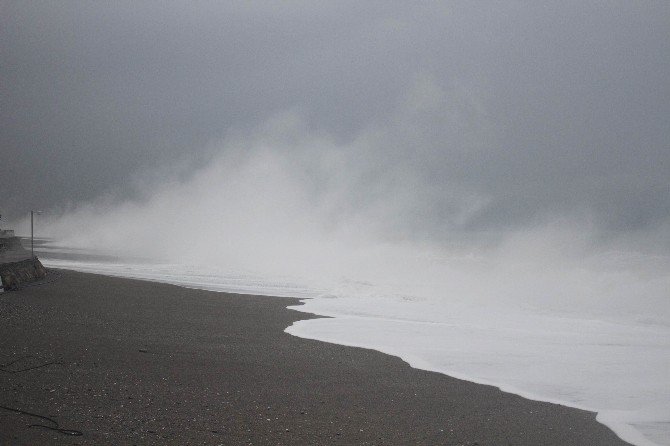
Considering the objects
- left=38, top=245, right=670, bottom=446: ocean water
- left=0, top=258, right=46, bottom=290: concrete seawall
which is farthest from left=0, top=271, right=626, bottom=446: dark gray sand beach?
left=0, top=258, right=46, bottom=290: concrete seawall

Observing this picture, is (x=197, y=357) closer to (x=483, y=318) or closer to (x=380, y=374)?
(x=380, y=374)

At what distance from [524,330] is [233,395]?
8043 millimetres

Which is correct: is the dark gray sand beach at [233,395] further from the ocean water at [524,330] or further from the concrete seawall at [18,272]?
the concrete seawall at [18,272]

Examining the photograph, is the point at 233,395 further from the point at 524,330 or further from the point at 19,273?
the point at 19,273

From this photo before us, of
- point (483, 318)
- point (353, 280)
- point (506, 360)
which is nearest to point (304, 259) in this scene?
point (353, 280)

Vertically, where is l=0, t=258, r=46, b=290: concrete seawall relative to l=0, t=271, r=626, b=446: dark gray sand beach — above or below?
above

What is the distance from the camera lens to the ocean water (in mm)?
7148

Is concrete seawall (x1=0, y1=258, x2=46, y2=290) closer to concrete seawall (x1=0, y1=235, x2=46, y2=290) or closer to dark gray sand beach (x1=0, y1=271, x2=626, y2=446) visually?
concrete seawall (x1=0, y1=235, x2=46, y2=290)

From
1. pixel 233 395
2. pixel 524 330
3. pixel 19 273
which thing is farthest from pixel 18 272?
pixel 524 330

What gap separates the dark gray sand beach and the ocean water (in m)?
0.69

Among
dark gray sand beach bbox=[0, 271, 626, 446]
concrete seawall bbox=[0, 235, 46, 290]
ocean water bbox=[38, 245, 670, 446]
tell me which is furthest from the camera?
concrete seawall bbox=[0, 235, 46, 290]

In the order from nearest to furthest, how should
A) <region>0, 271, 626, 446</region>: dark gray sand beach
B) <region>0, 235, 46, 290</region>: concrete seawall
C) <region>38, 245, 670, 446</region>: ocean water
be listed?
<region>0, 271, 626, 446</region>: dark gray sand beach
<region>38, 245, 670, 446</region>: ocean water
<region>0, 235, 46, 290</region>: concrete seawall

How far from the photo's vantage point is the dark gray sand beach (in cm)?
497

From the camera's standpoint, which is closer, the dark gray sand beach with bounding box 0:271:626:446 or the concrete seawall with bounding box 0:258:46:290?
the dark gray sand beach with bounding box 0:271:626:446
